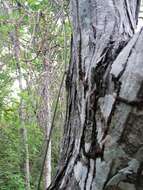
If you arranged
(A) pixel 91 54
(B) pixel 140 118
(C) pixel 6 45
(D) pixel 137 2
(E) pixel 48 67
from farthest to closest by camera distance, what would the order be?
1. (C) pixel 6 45
2. (E) pixel 48 67
3. (D) pixel 137 2
4. (A) pixel 91 54
5. (B) pixel 140 118

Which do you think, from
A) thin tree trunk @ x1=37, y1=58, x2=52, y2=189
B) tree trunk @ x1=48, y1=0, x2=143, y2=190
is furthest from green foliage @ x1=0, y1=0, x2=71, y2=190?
tree trunk @ x1=48, y1=0, x2=143, y2=190

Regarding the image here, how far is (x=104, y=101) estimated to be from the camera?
554mm

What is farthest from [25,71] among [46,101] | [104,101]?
[104,101]

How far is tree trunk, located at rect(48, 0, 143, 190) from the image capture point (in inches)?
20.2

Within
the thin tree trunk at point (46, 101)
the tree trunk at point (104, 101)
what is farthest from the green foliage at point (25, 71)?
the tree trunk at point (104, 101)

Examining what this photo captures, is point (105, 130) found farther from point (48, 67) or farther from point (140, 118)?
point (48, 67)

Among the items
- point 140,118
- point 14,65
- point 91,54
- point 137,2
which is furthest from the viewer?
point 14,65

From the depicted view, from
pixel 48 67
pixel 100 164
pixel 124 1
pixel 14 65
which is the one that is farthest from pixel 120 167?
pixel 14 65

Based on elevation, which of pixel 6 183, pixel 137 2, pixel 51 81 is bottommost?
pixel 6 183

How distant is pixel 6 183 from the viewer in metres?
5.10

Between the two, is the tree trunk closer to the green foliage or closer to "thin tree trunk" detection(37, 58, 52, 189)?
the green foliage

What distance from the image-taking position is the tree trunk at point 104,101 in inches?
20.2

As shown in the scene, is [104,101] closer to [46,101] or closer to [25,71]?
[46,101]

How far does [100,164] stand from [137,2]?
1.24ft
